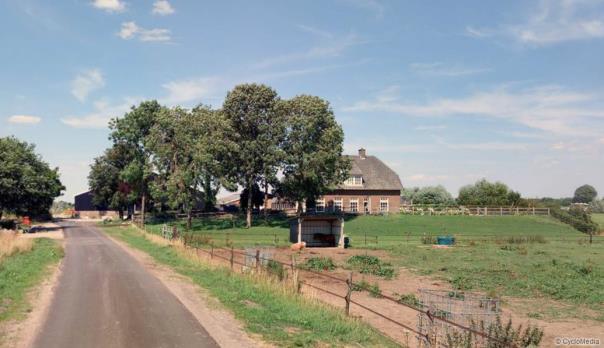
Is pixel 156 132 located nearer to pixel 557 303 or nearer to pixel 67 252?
pixel 67 252

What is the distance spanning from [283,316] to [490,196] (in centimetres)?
9124

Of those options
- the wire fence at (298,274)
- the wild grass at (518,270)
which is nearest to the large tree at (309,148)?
the wild grass at (518,270)

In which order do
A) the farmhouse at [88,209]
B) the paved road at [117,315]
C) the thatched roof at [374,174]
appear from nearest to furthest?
the paved road at [117,315] → the thatched roof at [374,174] → the farmhouse at [88,209]

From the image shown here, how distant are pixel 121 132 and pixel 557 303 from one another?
70.1 m

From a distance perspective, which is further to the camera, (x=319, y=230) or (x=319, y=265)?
(x=319, y=230)

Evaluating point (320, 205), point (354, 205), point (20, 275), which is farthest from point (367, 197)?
point (20, 275)

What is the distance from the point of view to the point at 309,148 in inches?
2771

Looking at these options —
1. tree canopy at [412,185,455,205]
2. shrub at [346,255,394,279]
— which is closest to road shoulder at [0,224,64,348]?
shrub at [346,255,394,279]

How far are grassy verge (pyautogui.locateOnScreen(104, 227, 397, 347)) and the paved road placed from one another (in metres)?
1.65

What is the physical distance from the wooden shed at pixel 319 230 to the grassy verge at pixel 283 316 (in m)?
25.6

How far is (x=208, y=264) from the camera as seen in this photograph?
2847 cm

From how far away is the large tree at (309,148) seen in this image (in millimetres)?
69375

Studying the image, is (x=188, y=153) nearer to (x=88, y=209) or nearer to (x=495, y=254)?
(x=495, y=254)

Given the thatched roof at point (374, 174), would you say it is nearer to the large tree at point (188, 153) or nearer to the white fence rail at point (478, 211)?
the white fence rail at point (478, 211)
